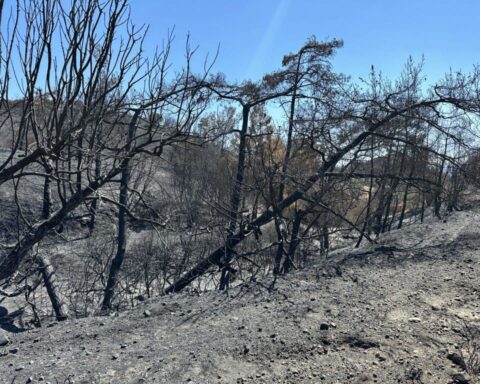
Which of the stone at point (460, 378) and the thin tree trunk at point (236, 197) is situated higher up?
the thin tree trunk at point (236, 197)

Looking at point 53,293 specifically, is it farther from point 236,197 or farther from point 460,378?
point 460,378

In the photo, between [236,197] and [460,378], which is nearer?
[460,378]

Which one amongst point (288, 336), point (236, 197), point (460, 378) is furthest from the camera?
point (236, 197)

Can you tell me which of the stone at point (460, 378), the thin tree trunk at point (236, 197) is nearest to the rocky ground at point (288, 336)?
the stone at point (460, 378)

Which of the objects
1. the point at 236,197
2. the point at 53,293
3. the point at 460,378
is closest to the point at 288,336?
the point at 460,378

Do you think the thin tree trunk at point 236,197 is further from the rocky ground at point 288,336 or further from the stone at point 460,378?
the stone at point 460,378

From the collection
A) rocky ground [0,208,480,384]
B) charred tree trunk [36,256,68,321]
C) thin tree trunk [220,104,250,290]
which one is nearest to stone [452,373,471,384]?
rocky ground [0,208,480,384]

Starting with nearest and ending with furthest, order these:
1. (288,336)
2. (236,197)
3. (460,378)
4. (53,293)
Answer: (460,378)
(288,336)
(53,293)
(236,197)

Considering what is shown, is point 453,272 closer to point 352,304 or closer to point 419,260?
point 419,260

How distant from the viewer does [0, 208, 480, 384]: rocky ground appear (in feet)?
12.9

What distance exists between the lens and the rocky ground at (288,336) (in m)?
3.92

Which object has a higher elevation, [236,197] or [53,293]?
[236,197]

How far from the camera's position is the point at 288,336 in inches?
177

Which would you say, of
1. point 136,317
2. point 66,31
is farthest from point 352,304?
point 66,31
